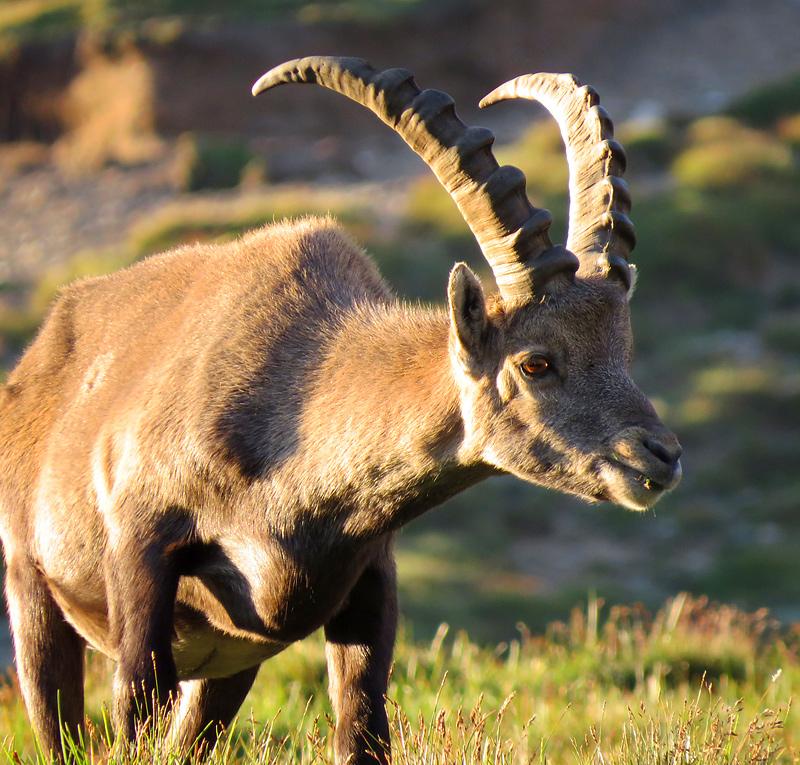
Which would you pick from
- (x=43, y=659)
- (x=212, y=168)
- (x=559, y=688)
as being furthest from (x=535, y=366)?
(x=212, y=168)

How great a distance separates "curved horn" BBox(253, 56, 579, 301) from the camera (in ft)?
19.5

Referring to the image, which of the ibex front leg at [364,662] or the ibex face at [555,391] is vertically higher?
the ibex face at [555,391]

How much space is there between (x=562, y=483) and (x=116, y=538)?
5.92ft

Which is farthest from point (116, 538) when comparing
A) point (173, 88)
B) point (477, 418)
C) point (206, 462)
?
point (173, 88)

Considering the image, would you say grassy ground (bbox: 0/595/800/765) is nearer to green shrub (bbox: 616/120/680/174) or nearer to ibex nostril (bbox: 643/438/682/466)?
ibex nostril (bbox: 643/438/682/466)

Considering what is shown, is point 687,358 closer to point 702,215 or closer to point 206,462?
point 702,215

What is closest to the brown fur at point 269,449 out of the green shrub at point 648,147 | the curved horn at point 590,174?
the curved horn at point 590,174

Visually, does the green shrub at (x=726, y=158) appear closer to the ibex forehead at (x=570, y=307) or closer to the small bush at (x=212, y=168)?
the small bush at (x=212, y=168)

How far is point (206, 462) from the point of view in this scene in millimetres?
6250

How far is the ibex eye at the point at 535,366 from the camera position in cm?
589

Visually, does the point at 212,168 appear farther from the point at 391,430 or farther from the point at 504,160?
the point at 391,430

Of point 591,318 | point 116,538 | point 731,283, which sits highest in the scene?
point 731,283

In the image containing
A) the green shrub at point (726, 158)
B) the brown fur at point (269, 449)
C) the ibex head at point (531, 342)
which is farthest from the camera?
the green shrub at point (726, 158)

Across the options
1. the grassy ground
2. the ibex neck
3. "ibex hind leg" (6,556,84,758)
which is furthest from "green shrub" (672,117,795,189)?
the ibex neck
